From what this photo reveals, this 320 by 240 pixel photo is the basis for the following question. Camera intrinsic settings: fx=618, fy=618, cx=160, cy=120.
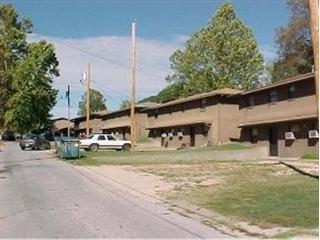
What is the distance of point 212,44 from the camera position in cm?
7088

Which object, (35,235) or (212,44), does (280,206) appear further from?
(212,44)

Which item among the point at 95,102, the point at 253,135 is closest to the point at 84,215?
the point at 253,135

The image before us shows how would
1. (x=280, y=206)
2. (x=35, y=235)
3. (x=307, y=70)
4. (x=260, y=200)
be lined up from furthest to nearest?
1. (x=307, y=70)
2. (x=260, y=200)
3. (x=280, y=206)
4. (x=35, y=235)

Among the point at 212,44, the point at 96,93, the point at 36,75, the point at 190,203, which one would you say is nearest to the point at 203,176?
the point at 190,203

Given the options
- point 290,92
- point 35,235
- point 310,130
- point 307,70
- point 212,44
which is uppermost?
point 212,44

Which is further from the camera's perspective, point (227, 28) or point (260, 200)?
point (227, 28)

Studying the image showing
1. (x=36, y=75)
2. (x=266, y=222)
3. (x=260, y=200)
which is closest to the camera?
(x=266, y=222)

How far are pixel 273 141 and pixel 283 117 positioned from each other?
8.92ft

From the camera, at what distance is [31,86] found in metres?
78.2

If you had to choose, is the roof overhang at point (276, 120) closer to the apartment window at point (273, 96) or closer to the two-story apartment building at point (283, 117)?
the two-story apartment building at point (283, 117)

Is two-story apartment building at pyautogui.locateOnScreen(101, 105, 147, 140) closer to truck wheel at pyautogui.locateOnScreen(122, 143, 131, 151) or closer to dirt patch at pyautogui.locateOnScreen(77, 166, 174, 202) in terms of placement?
truck wheel at pyautogui.locateOnScreen(122, 143, 131, 151)

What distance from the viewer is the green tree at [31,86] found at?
253 ft

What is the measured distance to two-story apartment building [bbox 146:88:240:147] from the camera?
175 feet

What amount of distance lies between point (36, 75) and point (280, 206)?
223 feet
